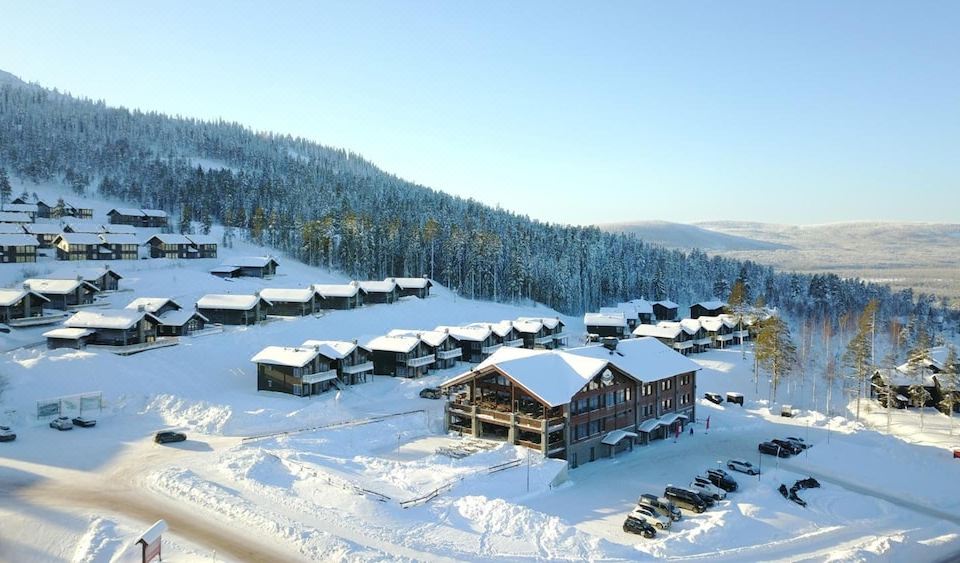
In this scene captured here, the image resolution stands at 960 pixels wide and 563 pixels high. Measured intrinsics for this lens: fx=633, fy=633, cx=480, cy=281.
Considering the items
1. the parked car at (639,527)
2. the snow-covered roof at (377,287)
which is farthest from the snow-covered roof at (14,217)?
the parked car at (639,527)

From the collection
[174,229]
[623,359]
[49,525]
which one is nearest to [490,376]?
[623,359]

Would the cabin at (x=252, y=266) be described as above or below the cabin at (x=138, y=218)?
below

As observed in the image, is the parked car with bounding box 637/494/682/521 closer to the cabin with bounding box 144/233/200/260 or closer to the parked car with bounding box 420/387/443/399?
the parked car with bounding box 420/387/443/399

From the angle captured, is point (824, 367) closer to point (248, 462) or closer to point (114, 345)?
point (248, 462)

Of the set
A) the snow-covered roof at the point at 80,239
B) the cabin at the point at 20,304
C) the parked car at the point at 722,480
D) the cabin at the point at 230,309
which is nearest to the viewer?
the parked car at the point at 722,480

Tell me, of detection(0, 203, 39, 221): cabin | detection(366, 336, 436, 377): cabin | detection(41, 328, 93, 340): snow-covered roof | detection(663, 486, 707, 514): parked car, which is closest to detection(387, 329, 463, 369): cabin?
detection(366, 336, 436, 377): cabin

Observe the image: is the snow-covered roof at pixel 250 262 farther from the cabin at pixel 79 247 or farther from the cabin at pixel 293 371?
the cabin at pixel 293 371
